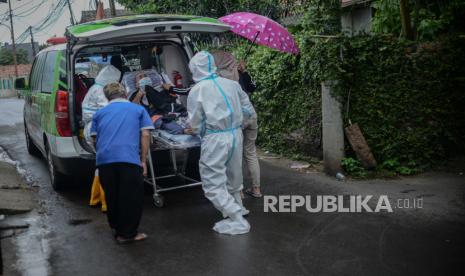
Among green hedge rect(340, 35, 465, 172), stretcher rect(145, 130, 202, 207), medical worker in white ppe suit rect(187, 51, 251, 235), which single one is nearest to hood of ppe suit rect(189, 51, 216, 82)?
medical worker in white ppe suit rect(187, 51, 251, 235)

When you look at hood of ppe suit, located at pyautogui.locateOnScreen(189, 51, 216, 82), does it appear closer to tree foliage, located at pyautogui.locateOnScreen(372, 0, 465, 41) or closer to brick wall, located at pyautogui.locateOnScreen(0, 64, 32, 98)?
tree foliage, located at pyautogui.locateOnScreen(372, 0, 465, 41)

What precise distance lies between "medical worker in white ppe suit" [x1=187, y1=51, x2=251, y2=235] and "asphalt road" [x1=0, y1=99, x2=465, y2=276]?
29cm

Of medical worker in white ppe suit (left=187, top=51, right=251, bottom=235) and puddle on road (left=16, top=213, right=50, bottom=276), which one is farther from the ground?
medical worker in white ppe suit (left=187, top=51, right=251, bottom=235)

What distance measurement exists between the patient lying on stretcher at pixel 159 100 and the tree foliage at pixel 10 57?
56.7 meters

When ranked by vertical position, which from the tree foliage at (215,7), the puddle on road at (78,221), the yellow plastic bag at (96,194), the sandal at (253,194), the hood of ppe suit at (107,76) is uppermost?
the tree foliage at (215,7)

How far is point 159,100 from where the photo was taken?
23.0ft

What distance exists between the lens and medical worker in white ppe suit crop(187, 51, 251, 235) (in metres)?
5.46

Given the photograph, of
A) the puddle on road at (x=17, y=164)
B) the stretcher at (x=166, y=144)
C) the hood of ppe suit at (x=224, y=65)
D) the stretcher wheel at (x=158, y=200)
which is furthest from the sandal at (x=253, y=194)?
the puddle on road at (x=17, y=164)

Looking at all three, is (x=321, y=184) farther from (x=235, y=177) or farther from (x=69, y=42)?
(x=69, y=42)

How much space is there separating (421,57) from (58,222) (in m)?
5.37

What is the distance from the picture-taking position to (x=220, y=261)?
4738mm

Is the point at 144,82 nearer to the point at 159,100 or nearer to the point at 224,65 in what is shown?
the point at 159,100

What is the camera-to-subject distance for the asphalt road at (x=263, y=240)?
4.59 metres

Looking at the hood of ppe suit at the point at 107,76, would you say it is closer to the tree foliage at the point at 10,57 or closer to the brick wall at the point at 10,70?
the brick wall at the point at 10,70
